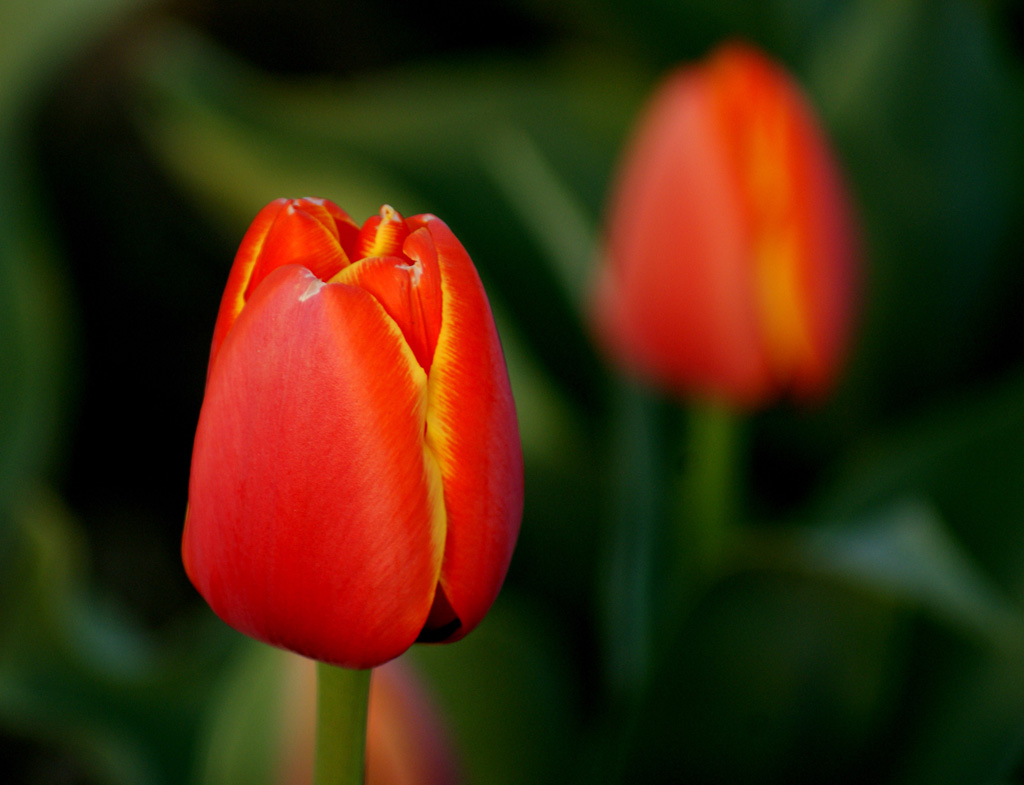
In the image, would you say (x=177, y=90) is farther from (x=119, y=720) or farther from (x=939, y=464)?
(x=939, y=464)

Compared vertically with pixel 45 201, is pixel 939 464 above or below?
below

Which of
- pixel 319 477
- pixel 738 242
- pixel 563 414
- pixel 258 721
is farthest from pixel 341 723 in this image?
pixel 563 414

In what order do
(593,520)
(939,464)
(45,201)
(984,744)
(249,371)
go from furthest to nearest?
1. (45,201)
2. (593,520)
3. (939,464)
4. (984,744)
5. (249,371)

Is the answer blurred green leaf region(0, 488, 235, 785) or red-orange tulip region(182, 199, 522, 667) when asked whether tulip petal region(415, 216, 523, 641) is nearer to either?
red-orange tulip region(182, 199, 522, 667)

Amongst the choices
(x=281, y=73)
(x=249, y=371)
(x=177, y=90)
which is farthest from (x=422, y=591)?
(x=281, y=73)

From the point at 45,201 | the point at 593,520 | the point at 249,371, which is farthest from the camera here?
the point at 45,201

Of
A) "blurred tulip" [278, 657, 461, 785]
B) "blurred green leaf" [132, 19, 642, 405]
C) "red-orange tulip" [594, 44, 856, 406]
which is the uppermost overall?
"blurred green leaf" [132, 19, 642, 405]

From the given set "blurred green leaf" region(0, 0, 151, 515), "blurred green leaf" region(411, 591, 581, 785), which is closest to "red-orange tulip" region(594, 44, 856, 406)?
"blurred green leaf" region(411, 591, 581, 785)
